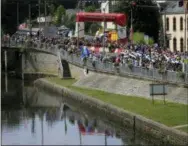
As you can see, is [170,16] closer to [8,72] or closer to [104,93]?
[8,72]

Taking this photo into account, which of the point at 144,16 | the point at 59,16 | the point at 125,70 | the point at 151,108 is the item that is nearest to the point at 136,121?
the point at 151,108

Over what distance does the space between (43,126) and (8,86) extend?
32.9 m

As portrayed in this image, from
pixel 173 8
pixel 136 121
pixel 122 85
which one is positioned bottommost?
pixel 136 121

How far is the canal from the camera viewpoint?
3822 centimetres

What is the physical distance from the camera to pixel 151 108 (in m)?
44.8

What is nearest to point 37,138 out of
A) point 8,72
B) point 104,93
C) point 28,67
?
point 104,93

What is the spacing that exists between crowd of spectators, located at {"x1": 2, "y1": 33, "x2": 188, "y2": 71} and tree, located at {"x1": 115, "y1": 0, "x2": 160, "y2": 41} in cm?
1429

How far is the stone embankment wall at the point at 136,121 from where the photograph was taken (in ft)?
117

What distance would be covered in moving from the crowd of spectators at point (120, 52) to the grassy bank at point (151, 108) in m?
3.60

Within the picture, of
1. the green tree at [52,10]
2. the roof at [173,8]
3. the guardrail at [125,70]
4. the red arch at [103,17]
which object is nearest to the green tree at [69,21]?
the green tree at [52,10]

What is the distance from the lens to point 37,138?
3934 centimetres

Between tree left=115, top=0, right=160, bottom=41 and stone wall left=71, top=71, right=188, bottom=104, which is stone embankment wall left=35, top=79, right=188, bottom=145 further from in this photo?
tree left=115, top=0, right=160, bottom=41

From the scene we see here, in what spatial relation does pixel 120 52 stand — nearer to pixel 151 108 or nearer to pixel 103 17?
pixel 103 17

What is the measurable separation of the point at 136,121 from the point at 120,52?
25221 millimetres
